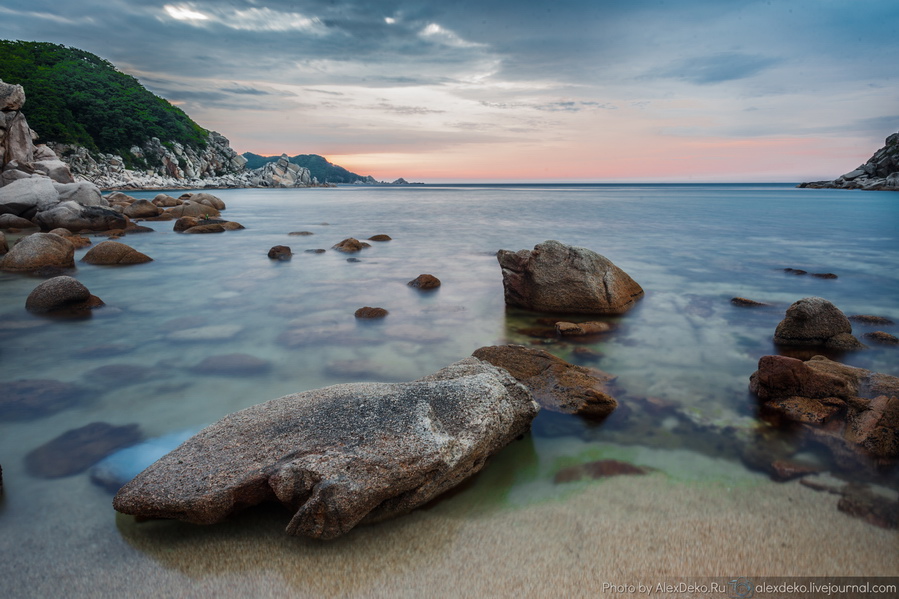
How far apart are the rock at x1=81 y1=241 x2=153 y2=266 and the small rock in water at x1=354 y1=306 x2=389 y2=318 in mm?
8097

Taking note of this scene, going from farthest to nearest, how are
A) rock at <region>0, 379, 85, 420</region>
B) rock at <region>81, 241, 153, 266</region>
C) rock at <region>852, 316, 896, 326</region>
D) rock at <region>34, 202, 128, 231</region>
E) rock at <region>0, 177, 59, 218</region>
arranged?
rock at <region>0, 177, 59, 218</region>
rock at <region>34, 202, 128, 231</region>
rock at <region>81, 241, 153, 266</region>
rock at <region>852, 316, 896, 326</region>
rock at <region>0, 379, 85, 420</region>

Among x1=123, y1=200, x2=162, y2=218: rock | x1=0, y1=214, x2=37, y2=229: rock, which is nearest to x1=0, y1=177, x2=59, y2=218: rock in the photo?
x1=0, y1=214, x2=37, y2=229: rock

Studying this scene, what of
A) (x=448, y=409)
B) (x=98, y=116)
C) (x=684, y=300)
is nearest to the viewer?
(x=448, y=409)

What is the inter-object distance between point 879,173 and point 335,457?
330ft

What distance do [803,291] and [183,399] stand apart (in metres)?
11.5

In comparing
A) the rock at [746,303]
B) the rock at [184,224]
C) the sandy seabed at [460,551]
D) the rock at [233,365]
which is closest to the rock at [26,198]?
the rock at [184,224]

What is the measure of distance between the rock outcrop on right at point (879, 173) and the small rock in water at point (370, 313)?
83907 mm

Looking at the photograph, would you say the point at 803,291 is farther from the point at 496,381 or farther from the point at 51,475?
the point at 51,475

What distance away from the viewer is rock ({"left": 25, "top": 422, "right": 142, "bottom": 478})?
3.95m

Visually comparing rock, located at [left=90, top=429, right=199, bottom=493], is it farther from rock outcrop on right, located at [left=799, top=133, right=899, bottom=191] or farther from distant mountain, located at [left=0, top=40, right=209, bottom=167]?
rock outcrop on right, located at [left=799, top=133, right=899, bottom=191]

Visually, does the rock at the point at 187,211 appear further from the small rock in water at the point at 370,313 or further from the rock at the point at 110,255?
the small rock in water at the point at 370,313

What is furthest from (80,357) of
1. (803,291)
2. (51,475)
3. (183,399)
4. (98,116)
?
(98,116)

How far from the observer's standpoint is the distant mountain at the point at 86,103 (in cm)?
5853

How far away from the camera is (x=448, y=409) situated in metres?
3.71
